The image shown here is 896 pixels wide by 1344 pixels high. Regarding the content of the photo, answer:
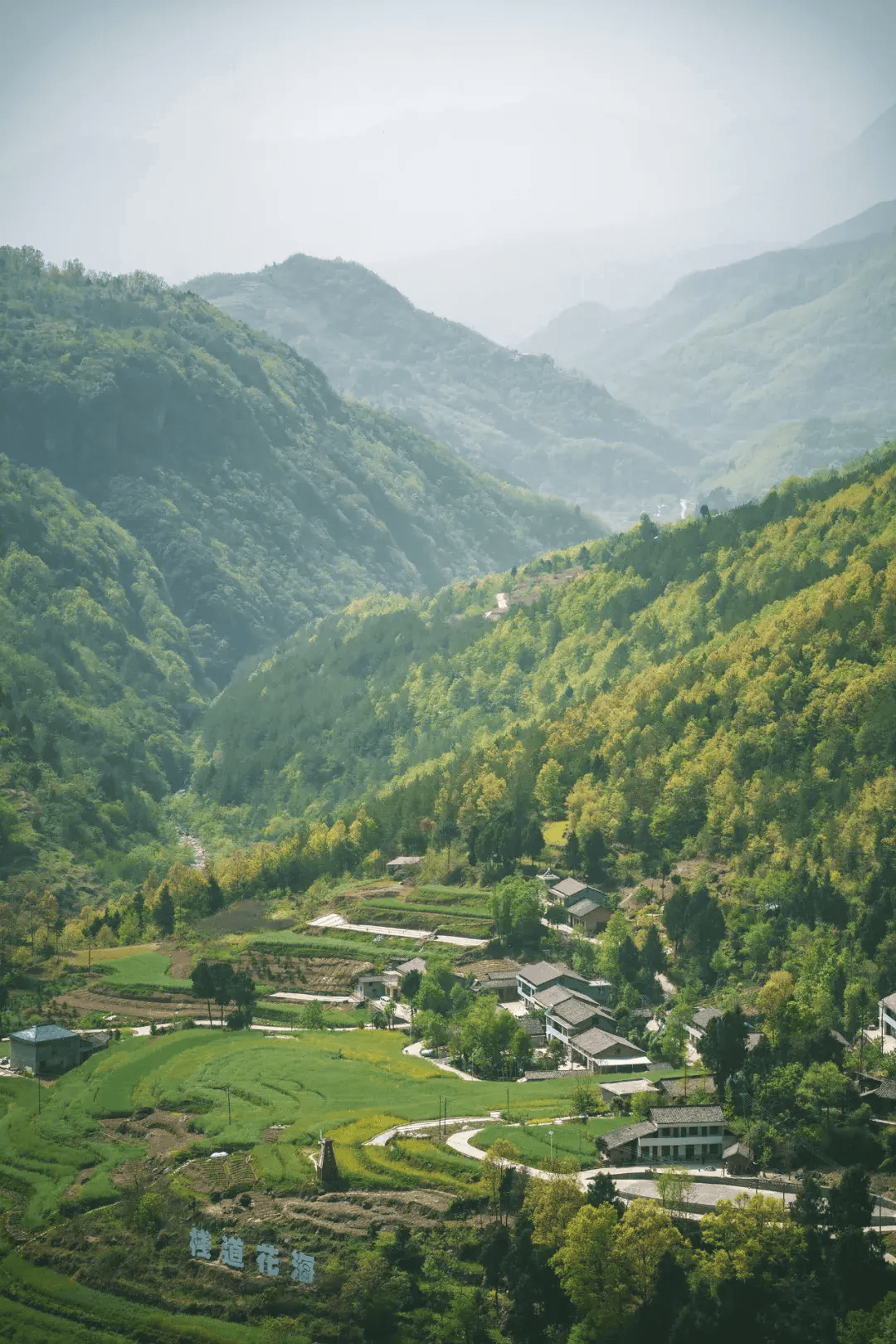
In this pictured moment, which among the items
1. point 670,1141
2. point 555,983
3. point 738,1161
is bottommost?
point 738,1161

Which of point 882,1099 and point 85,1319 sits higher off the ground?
point 882,1099

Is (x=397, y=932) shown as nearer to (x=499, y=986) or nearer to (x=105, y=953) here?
(x=499, y=986)

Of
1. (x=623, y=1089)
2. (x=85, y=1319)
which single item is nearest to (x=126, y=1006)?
(x=623, y=1089)

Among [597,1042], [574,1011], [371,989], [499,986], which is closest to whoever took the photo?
[597,1042]

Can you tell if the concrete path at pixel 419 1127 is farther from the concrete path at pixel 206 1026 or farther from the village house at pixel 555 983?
the concrete path at pixel 206 1026

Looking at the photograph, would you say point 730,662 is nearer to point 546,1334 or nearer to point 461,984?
point 461,984

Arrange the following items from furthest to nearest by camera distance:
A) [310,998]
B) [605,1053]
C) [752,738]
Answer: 1. [752,738]
2. [310,998]
3. [605,1053]

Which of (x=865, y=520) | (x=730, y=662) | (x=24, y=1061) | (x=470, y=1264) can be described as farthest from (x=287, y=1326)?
(x=865, y=520)
